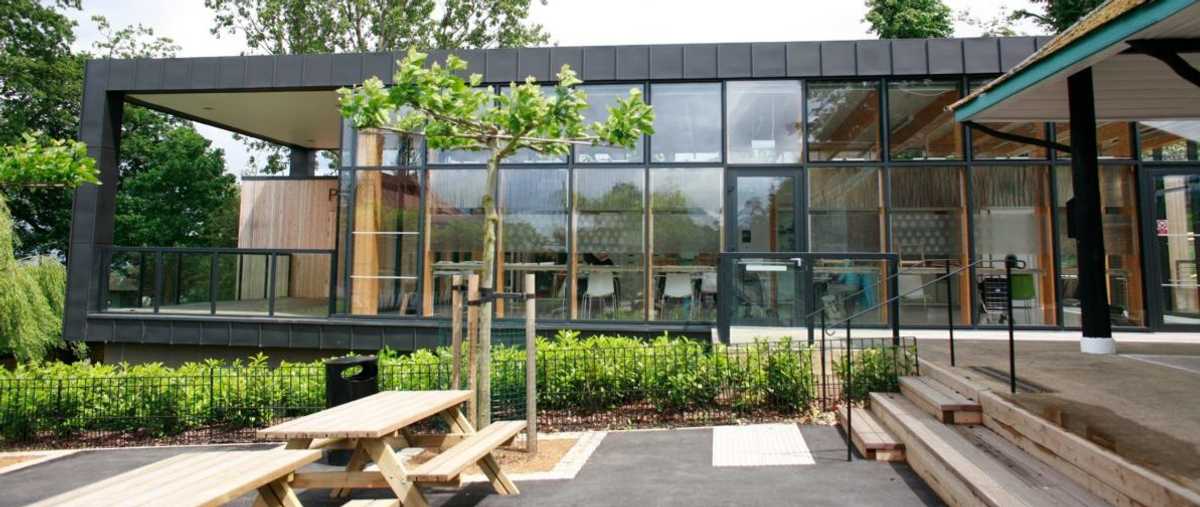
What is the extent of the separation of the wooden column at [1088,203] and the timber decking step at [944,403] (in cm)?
141

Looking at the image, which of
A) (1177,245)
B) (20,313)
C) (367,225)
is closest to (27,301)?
(20,313)

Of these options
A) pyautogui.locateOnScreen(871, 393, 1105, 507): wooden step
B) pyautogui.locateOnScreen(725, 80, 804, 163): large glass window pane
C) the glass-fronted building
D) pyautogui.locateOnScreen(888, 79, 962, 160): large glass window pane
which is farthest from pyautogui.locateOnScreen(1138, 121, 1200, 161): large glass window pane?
pyautogui.locateOnScreen(871, 393, 1105, 507): wooden step

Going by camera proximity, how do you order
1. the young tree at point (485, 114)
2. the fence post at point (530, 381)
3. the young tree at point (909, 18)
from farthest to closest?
the young tree at point (909, 18), the fence post at point (530, 381), the young tree at point (485, 114)

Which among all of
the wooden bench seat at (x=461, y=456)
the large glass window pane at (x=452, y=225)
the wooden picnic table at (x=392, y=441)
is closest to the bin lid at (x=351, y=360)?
the wooden picnic table at (x=392, y=441)

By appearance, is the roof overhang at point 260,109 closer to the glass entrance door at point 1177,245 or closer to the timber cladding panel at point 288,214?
the timber cladding panel at point 288,214

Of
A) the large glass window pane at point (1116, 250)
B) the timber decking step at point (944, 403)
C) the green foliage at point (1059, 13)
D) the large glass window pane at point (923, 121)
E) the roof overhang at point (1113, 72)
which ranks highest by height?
the green foliage at point (1059, 13)

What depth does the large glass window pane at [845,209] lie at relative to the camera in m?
10.1

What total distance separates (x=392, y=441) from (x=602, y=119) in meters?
6.75

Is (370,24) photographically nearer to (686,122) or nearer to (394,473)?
(686,122)

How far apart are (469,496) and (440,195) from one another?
709cm

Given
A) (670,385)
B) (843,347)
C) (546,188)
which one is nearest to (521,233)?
(546,188)

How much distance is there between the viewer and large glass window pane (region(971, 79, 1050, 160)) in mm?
9898

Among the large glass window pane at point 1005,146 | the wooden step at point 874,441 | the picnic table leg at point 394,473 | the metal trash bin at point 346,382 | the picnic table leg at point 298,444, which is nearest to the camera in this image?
the picnic table leg at point 394,473

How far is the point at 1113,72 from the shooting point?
5.59 metres
